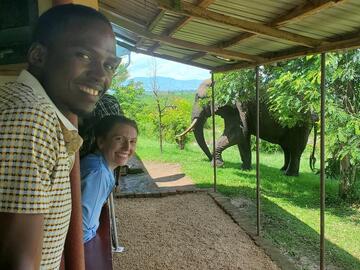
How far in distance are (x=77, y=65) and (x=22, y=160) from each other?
0.91ft

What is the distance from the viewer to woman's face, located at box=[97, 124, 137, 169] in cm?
186

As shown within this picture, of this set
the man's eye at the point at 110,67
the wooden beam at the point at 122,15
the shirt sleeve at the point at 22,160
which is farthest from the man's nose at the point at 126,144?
the wooden beam at the point at 122,15

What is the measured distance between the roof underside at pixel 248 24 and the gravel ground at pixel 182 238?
6.78ft

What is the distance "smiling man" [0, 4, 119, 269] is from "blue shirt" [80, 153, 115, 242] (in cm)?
79

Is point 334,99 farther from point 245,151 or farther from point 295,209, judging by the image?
Result: point 245,151

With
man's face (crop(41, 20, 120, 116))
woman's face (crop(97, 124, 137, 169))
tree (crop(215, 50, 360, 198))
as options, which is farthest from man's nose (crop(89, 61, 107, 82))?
tree (crop(215, 50, 360, 198))

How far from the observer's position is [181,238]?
14.8 feet

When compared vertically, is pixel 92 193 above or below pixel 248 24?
below

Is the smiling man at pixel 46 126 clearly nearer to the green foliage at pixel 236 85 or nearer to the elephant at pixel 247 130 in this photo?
the green foliage at pixel 236 85

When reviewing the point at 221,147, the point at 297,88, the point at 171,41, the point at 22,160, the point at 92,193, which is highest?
the point at 171,41

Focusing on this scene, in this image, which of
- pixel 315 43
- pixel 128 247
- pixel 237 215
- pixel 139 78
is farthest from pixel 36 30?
pixel 139 78

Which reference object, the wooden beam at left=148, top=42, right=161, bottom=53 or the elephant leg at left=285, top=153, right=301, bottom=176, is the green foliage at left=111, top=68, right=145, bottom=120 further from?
the wooden beam at left=148, top=42, right=161, bottom=53

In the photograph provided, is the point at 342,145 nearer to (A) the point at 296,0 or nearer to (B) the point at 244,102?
(B) the point at 244,102

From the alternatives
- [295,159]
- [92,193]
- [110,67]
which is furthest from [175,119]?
[110,67]
